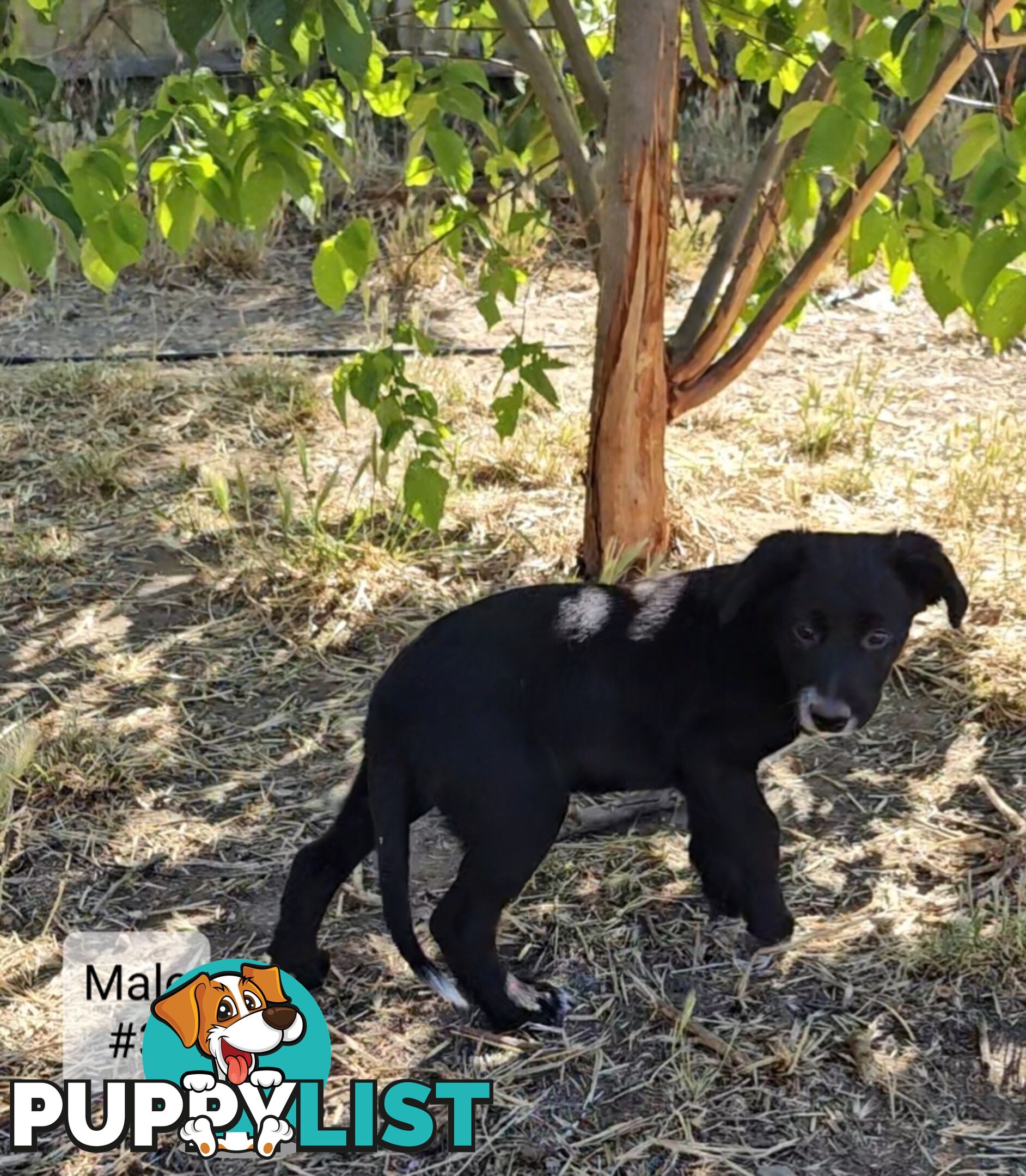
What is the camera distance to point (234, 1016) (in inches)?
115

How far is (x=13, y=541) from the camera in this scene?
5215 mm

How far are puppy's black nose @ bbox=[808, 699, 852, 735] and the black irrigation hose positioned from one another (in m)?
4.12

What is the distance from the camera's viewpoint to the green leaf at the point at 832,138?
2953mm

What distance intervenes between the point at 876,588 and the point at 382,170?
6.77 meters

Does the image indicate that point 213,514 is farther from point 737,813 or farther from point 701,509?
point 737,813

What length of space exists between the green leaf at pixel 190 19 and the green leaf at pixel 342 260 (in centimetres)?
138

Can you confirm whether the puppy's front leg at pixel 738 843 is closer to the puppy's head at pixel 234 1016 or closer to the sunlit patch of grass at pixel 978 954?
the sunlit patch of grass at pixel 978 954

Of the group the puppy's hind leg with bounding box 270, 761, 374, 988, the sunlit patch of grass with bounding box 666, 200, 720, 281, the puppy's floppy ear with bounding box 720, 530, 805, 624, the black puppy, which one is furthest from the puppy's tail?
the sunlit patch of grass with bounding box 666, 200, 720, 281

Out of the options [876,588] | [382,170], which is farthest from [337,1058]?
[382,170]

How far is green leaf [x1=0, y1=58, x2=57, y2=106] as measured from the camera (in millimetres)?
2857

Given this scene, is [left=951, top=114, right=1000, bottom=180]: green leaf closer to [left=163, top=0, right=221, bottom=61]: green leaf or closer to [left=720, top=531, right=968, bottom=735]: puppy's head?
[left=720, top=531, right=968, bottom=735]: puppy's head

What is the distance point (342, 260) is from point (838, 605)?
169cm

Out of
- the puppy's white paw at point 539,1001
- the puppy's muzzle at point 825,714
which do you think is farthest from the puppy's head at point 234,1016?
the puppy's muzzle at point 825,714

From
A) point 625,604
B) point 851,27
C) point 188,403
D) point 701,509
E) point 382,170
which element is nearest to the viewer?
point 625,604
